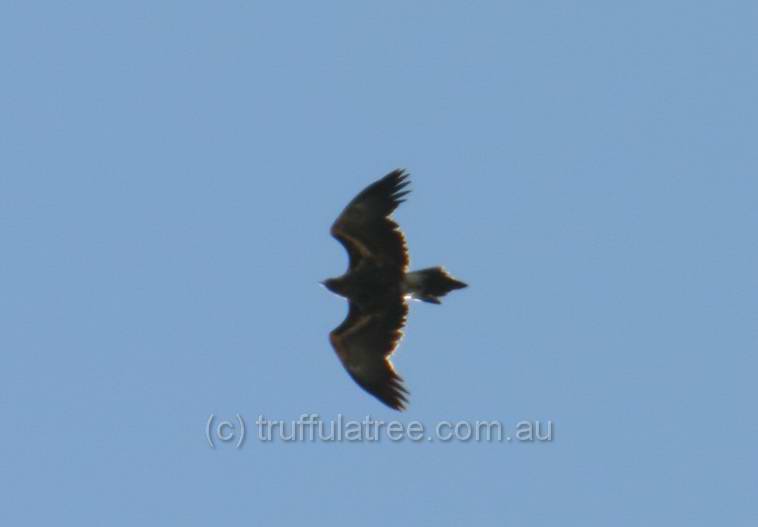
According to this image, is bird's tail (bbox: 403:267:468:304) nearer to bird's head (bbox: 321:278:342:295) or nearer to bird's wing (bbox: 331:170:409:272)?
bird's wing (bbox: 331:170:409:272)

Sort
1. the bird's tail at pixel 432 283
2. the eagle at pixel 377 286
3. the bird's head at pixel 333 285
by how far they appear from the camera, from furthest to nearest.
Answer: the bird's head at pixel 333 285, the eagle at pixel 377 286, the bird's tail at pixel 432 283

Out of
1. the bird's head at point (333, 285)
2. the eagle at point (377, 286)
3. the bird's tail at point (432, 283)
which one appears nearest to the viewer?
the bird's tail at point (432, 283)

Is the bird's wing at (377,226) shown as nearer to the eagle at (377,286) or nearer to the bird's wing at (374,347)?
the eagle at (377,286)

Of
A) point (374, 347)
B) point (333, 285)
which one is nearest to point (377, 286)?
point (333, 285)

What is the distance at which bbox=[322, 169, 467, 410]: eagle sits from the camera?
16266 mm

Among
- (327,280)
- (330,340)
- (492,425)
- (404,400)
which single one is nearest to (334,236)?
(327,280)

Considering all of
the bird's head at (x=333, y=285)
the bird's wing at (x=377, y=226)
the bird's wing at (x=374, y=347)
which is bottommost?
the bird's wing at (x=374, y=347)

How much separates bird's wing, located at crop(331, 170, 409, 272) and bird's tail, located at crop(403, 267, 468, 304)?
13.1 inches

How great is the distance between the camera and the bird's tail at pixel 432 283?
623 inches

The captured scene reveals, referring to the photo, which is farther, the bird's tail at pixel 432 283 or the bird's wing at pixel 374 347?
the bird's wing at pixel 374 347

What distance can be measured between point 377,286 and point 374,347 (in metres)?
1.19

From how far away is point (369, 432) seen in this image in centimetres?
1552

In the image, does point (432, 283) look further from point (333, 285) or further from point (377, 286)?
point (333, 285)

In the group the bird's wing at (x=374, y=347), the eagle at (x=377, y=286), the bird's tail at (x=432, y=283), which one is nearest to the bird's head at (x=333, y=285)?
the eagle at (x=377, y=286)
